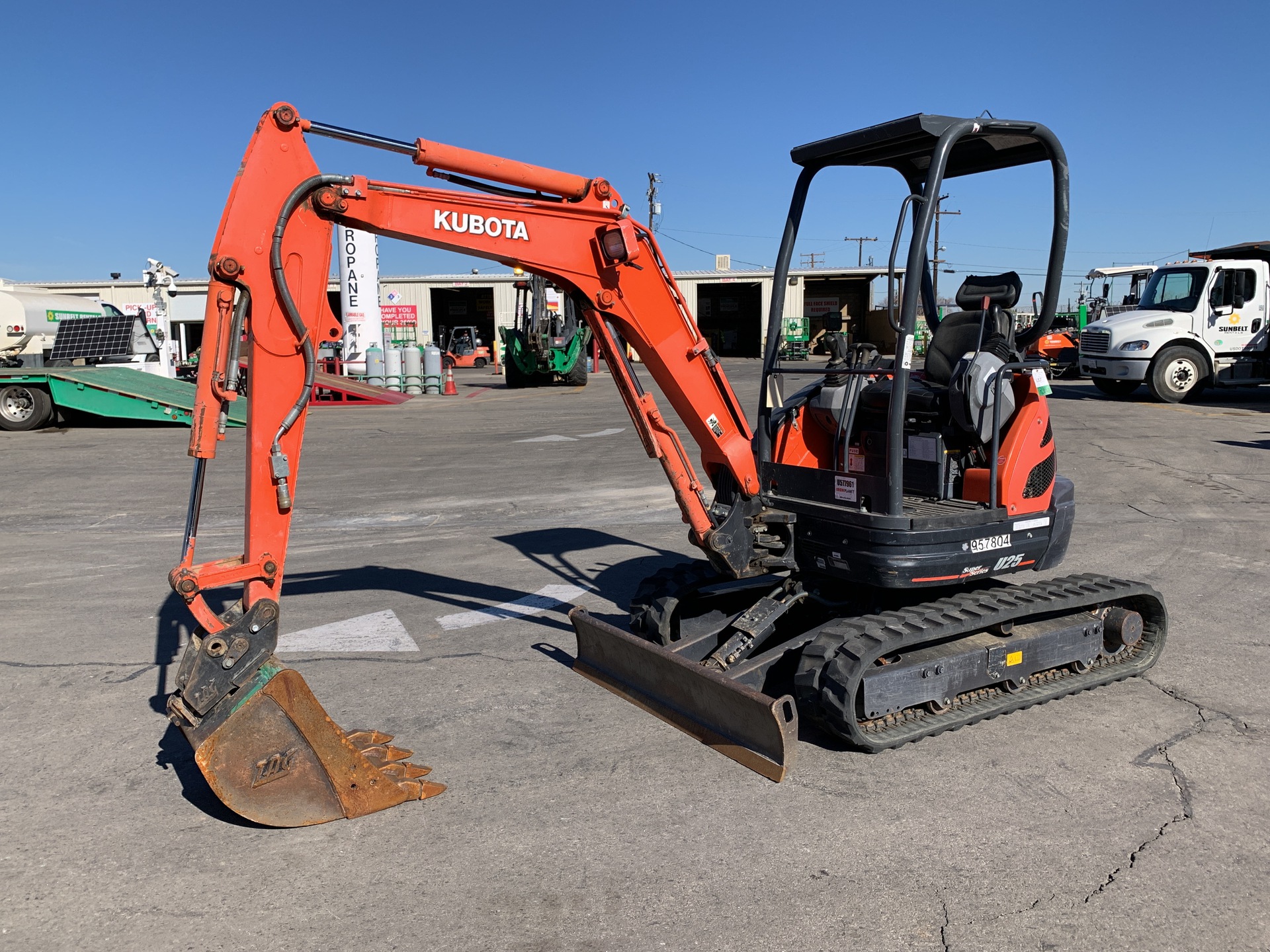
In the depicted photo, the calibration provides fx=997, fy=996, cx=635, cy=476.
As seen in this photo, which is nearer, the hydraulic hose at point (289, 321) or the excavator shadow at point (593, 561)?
the hydraulic hose at point (289, 321)

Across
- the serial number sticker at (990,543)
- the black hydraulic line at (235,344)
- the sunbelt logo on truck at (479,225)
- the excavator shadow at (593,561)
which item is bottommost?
the excavator shadow at (593,561)

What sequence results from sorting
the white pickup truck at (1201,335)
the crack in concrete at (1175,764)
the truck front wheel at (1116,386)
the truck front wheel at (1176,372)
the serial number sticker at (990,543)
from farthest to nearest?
the truck front wheel at (1116,386)
the truck front wheel at (1176,372)
the white pickup truck at (1201,335)
the serial number sticker at (990,543)
the crack in concrete at (1175,764)

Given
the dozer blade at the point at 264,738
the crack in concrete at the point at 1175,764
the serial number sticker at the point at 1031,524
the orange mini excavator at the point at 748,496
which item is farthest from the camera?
the serial number sticker at the point at 1031,524

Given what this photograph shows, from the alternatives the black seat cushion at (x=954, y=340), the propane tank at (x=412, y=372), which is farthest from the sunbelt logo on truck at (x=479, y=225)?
the propane tank at (x=412, y=372)

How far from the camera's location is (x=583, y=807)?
13.8 feet

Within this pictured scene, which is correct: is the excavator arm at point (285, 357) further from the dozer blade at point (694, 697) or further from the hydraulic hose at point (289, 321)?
the dozer blade at point (694, 697)

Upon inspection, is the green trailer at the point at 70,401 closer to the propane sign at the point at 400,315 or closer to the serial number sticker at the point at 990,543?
the serial number sticker at the point at 990,543

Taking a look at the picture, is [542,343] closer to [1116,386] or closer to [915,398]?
Answer: [1116,386]

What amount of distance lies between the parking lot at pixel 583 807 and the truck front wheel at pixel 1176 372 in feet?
50.9

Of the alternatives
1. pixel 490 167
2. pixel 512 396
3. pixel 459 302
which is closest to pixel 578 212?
pixel 490 167

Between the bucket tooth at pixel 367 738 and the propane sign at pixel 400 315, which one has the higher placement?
the propane sign at pixel 400 315

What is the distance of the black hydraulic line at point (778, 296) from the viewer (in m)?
5.88

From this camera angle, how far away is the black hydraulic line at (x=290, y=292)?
425 cm

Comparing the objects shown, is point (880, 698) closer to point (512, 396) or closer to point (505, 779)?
point (505, 779)
